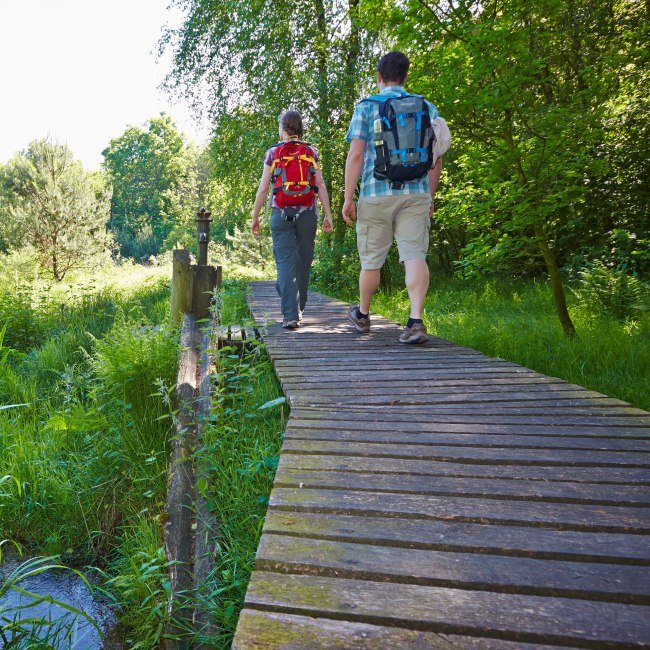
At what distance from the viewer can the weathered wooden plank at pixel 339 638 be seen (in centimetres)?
114

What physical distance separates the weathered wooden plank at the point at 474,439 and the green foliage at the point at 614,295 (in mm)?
4980

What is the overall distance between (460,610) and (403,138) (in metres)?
3.32

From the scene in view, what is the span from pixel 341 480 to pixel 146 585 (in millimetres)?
1254

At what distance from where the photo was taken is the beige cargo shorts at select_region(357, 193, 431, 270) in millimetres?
4109

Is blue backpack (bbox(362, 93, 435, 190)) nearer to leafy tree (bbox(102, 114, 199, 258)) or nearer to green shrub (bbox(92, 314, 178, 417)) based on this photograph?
green shrub (bbox(92, 314, 178, 417))

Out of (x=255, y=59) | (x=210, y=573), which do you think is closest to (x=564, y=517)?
(x=210, y=573)

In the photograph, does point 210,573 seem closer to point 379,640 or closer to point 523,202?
point 379,640

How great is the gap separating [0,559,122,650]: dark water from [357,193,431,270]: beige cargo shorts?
3090 mm

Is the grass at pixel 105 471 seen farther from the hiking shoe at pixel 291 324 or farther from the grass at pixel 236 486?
the hiking shoe at pixel 291 324

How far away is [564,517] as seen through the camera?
1663 millimetres

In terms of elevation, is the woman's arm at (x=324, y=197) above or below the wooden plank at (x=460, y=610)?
above

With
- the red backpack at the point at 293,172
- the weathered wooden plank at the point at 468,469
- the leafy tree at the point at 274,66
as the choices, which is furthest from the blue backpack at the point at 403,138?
the leafy tree at the point at 274,66

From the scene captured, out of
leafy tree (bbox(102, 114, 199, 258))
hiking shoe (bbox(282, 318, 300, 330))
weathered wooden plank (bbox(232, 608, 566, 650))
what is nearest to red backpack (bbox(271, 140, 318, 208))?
hiking shoe (bbox(282, 318, 300, 330))

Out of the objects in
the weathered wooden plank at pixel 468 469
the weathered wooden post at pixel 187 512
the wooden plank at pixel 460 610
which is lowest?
the weathered wooden post at pixel 187 512
